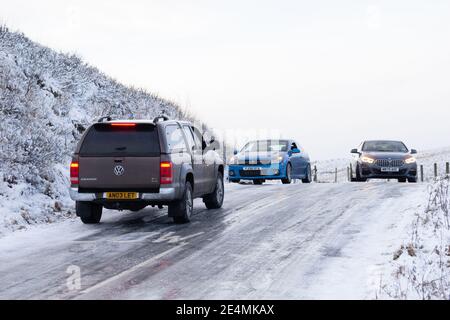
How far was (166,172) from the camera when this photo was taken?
1152 cm

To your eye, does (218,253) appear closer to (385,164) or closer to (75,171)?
(75,171)

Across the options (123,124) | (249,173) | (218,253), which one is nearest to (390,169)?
(249,173)

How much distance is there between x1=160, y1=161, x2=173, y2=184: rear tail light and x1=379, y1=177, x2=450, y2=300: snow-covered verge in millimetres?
4315

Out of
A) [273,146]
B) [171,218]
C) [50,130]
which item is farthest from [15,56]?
[171,218]

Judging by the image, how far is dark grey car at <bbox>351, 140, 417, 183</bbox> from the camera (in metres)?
22.7

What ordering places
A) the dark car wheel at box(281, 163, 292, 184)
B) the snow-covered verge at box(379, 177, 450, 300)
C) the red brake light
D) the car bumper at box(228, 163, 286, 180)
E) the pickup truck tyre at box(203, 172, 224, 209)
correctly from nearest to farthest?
1. the snow-covered verge at box(379, 177, 450, 300)
2. the red brake light
3. the pickup truck tyre at box(203, 172, 224, 209)
4. the car bumper at box(228, 163, 286, 180)
5. the dark car wheel at box(281, 163, 292, 184)

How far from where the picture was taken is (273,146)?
2345 cm

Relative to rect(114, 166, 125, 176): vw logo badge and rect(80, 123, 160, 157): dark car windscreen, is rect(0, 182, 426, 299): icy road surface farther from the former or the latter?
rect(80, 123, 160, 157): dark car windscreen

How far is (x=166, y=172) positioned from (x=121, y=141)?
104 centimetres

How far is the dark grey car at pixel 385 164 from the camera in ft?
74.5

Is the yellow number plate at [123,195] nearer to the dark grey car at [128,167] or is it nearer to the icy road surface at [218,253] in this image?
the dark grey car at [128,167]

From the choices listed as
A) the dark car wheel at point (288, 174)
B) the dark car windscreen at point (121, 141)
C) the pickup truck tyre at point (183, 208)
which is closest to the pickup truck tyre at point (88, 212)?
the dark car windscreen at point (121, 141)

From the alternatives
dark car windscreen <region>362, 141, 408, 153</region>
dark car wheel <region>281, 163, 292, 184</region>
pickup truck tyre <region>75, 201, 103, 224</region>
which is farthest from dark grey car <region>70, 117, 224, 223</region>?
dark car windscreen <region>362, 141, 408, 153</region>

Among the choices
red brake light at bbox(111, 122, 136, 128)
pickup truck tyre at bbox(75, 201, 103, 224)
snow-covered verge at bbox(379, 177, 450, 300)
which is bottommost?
snow-covered verge at bbox(379, 177, 450, 300)
